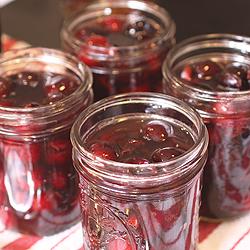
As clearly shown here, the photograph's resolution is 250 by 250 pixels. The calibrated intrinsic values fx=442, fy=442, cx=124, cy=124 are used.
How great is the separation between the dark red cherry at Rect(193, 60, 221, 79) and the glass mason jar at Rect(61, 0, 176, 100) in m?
0.12

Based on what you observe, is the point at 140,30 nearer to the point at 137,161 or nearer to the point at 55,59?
the point at 55,59

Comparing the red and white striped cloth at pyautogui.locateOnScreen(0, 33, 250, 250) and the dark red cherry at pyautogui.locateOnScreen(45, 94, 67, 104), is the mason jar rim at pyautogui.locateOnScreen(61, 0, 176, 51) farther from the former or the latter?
the red and white striped cloth at pyautogui.locateOnScreen(0, 33, 250, 250)

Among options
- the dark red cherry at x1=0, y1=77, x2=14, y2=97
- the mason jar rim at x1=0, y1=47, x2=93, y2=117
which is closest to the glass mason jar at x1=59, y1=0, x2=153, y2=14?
the mason jar rim at x1=0, y1=47, x2=93, y2=117

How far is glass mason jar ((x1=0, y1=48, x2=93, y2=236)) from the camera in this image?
72cm

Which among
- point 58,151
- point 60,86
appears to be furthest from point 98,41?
point 58,151

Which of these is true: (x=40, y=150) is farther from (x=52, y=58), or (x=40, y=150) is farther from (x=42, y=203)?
(x=52, y=58)

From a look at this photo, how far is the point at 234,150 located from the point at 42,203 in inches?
13.5

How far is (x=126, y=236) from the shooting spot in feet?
2.05

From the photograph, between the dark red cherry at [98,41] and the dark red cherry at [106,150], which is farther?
the dark red cherry at [98,41]

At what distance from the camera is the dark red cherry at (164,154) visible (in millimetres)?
622

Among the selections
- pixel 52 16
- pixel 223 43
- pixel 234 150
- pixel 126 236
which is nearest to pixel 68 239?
pixel 126 236

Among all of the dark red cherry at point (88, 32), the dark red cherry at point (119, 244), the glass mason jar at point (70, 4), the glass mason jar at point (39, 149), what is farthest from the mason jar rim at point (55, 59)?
the glass mason jar at point (70, 4)

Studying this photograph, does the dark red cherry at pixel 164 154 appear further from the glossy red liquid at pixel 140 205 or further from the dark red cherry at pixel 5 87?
the dark red cherry at pixel 5 87


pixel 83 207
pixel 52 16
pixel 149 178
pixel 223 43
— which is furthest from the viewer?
pixel 52 16
